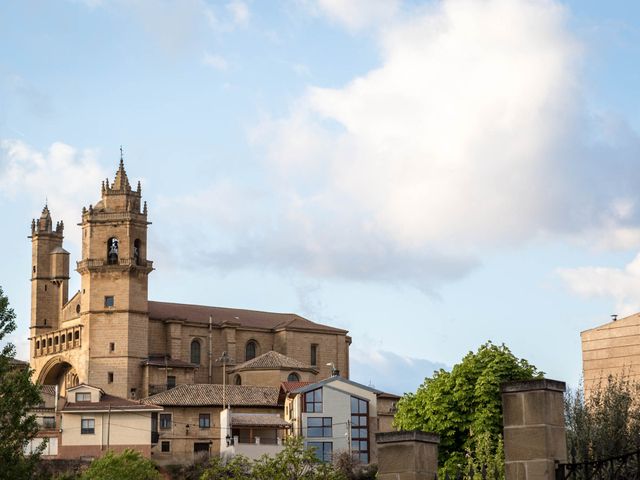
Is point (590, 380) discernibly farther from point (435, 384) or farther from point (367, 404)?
point (367, 404)

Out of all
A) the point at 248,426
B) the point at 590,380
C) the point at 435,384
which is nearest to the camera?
the point at 435,384

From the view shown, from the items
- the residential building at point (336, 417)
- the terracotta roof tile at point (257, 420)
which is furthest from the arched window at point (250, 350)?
the residential building at point (336, 417)

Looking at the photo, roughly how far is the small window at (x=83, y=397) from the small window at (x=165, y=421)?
5.43 meters

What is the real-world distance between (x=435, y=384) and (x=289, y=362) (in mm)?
40764

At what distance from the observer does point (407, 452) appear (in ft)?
61.3

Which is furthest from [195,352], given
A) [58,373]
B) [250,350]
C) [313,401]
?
[313,401]

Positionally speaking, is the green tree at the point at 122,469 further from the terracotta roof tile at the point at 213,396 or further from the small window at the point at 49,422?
the small window at the point at 49,422

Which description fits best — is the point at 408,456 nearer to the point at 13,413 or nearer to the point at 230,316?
Answer: the point at 13,413

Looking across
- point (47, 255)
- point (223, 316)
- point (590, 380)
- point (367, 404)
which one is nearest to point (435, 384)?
point (590, 380)

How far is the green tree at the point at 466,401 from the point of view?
56.8m

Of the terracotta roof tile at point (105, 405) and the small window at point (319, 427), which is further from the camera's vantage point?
the terracotta roof tile at point (105, 405)

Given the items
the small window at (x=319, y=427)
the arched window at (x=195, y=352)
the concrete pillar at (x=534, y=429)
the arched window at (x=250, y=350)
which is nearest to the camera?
the concrete pillar at (x=534, y=429)

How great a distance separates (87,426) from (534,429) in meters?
72.1

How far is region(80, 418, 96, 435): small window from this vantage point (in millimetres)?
85188
